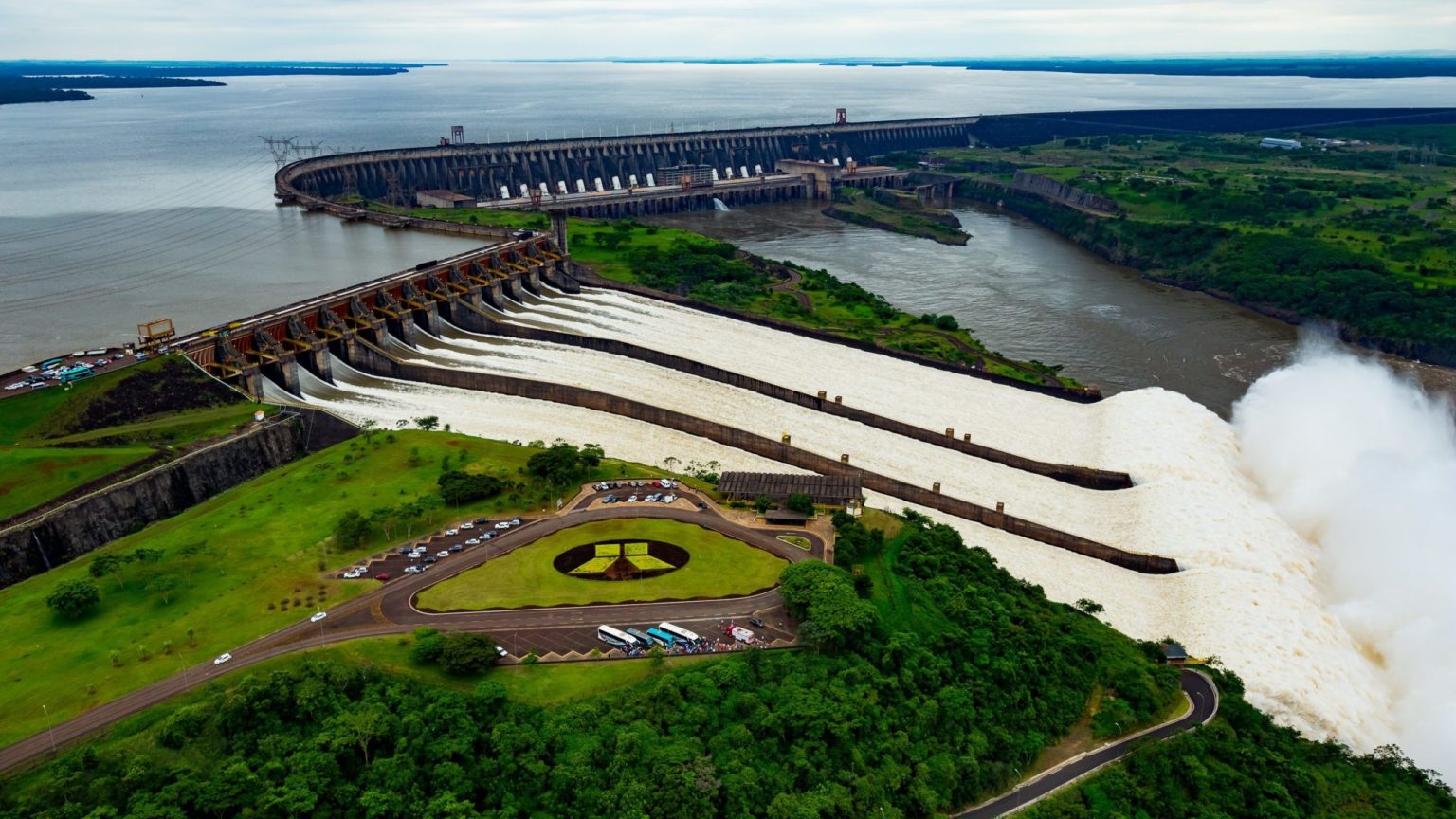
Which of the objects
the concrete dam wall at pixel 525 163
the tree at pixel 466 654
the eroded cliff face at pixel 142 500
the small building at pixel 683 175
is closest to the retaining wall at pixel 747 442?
the eroded cliff face at pixel 142 500

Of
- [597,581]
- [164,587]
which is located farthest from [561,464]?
[164,587]

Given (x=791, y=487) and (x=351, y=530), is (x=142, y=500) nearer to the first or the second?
(x=351, y=530)

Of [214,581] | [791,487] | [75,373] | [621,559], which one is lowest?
[621,559]

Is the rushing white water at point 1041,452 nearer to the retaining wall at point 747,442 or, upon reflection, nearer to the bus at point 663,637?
the retaining wall at point 747,442

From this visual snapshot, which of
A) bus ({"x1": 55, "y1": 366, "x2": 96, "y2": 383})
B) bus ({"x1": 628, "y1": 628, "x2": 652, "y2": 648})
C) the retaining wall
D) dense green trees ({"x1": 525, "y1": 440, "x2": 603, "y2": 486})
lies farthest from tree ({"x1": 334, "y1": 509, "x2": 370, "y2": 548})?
bus ({"x1": 55, "y1": 366, "x2": 96, "y2": 383})

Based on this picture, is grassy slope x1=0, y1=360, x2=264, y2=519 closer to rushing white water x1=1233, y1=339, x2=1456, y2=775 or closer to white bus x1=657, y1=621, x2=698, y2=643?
white bus x1=657, y1=621, x2=698, y2=643

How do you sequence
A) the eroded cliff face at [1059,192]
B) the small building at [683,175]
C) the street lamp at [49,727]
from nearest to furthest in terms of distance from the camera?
the street lamp at [49,727], the eroded cliff face at [1059,192], the small building at [683,175]
